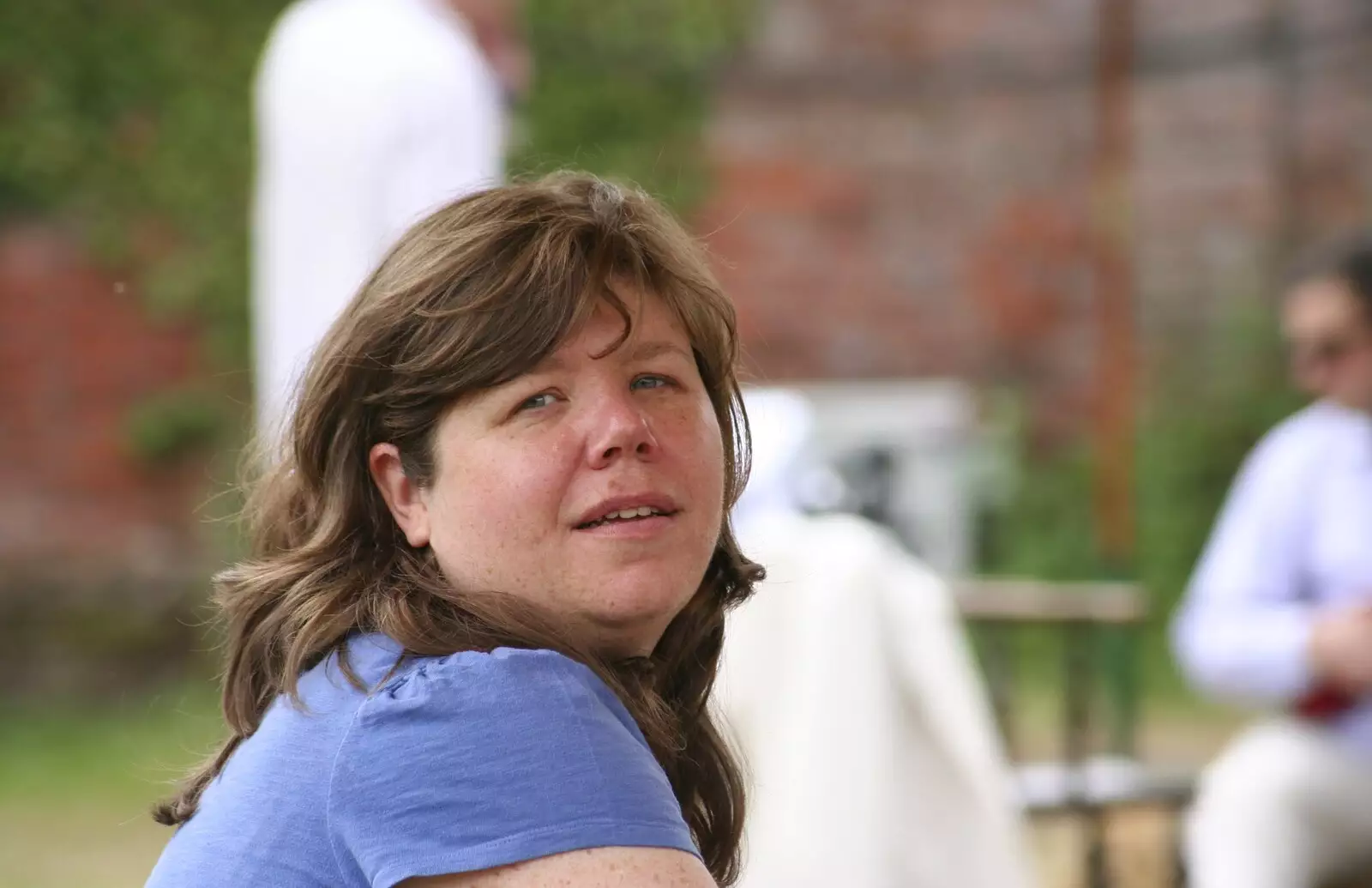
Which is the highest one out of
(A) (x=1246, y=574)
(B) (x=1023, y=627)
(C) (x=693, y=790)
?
(C) (x=693, y=790)

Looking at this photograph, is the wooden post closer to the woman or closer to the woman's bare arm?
the woman

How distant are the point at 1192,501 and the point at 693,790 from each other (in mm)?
7538

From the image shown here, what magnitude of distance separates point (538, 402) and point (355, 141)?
4.91ft

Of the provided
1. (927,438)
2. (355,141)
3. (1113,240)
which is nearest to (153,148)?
(927,438)

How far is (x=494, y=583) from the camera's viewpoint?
4.10ft

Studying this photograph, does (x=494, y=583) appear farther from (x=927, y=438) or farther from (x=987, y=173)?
(x=987, y=173)

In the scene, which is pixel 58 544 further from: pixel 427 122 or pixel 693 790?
pixel 693 790

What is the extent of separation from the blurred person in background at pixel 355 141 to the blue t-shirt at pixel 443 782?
1.43 metres

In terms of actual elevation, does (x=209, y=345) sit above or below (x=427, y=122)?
below

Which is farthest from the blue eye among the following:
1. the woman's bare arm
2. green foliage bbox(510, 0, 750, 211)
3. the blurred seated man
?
Answer: green foliage bbox(510, 0, 750, 211)

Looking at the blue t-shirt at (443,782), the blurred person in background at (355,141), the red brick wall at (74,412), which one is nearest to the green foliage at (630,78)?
the red brick wall at (74,412)

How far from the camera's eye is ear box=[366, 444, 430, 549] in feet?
4.25

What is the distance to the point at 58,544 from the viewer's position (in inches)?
299

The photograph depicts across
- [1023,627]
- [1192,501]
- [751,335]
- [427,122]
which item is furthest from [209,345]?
[427,122]
